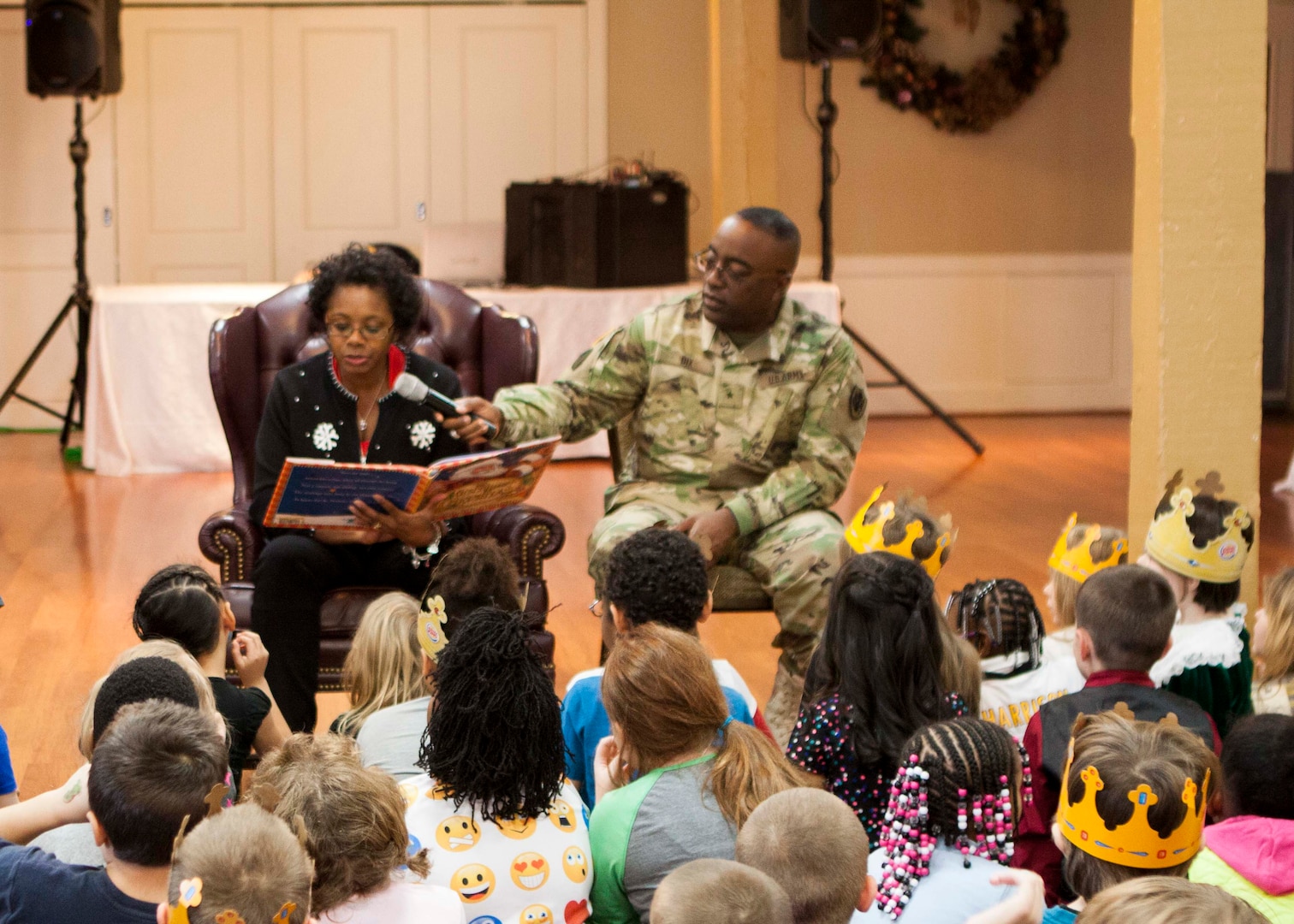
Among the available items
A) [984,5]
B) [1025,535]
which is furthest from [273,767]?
[984,5]

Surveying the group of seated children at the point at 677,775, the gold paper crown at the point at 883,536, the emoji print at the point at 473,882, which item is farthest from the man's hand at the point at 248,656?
the gold paper crown at the point at 883,536

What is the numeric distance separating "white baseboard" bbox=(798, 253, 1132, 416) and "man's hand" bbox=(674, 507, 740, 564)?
5.73m

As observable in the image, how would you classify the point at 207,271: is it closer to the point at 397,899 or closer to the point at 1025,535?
the point at 1025,535

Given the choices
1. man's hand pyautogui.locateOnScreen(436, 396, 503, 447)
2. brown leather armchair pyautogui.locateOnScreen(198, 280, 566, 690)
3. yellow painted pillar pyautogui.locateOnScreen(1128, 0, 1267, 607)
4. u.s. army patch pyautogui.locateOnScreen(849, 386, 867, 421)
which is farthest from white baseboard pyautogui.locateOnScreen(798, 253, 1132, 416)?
man's hand pyautogui.locateOnScreen(436, 396, 503, 447)

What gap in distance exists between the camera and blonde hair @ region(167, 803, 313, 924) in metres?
1.35

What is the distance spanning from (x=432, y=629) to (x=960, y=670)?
0.77 metres

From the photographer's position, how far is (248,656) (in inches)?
101

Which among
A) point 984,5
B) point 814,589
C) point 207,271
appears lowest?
point 814,589

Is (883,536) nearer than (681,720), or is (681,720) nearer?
(681,720)

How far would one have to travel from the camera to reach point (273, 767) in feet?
5.67

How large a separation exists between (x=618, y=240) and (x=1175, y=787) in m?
5.22

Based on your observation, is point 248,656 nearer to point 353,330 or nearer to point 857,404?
point 353,330

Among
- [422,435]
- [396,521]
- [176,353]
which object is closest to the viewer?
[396,521]

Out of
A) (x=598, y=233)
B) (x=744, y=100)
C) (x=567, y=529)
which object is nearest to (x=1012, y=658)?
(x=567, y=529)
